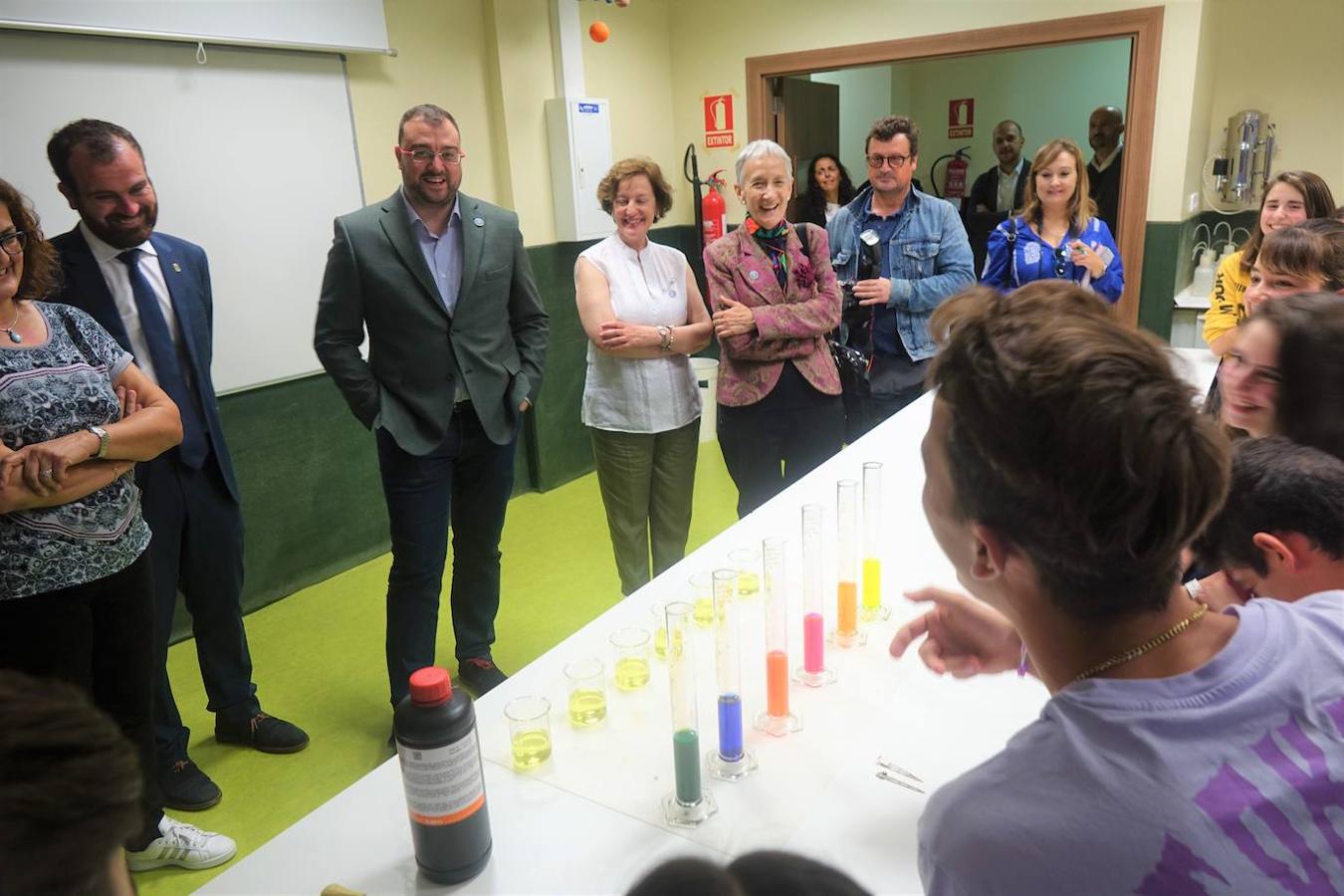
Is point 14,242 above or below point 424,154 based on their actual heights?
below

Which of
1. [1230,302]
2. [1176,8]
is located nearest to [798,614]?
[1230,302]

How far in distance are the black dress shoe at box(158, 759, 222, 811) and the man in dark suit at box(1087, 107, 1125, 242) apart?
4.47 m

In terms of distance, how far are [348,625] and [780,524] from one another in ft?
6.18

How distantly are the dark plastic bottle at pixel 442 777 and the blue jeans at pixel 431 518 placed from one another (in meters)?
1.40

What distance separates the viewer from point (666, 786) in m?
1.14

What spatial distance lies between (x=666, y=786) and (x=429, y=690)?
14.0 inches

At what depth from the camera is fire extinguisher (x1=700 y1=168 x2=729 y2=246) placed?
192 inches

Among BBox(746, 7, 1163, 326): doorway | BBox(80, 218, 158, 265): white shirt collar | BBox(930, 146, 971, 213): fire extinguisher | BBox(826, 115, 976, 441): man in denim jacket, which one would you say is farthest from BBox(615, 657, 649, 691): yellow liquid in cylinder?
BBox(930, 146, 971, 213): fire extinguisher

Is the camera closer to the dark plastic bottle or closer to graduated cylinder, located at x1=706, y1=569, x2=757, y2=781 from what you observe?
graduated cylinder, located at x1=706, y1=569, x2=757, y2=781

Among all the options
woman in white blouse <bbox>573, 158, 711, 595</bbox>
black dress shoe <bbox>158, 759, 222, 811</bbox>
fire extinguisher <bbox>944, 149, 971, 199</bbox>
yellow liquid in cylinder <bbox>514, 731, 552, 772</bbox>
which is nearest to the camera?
yellow liquid in cylinder <bbox>514, 731, 552, 772</bbox>

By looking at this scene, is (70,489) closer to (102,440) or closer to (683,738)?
(102,440)

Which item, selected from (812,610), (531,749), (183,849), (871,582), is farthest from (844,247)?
(183,849)

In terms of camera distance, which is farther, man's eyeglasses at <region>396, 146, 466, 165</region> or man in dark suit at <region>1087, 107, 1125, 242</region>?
man in dark suit at <region>1087, 107, 1125, 242</region>

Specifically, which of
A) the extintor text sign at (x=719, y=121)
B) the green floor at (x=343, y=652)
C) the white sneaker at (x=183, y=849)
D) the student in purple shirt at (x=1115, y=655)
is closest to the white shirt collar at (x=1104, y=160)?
the extintor text sign at (x=719, y=121)
